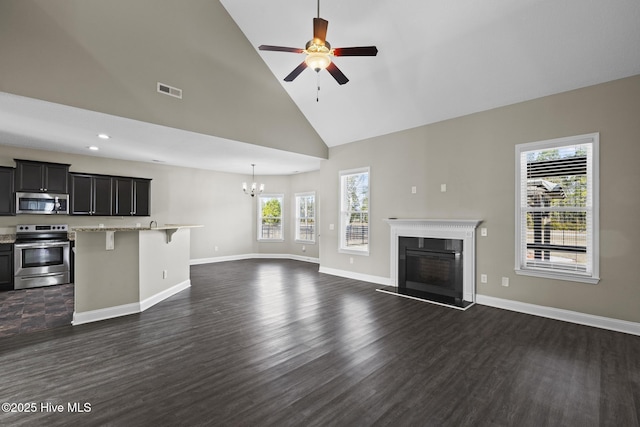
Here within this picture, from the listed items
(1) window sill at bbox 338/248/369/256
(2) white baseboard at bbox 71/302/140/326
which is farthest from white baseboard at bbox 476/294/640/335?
(2) white baseboard at bbox 71/302/140/326

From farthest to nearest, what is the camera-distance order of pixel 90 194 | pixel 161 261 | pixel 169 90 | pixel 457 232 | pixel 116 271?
pixel 90 194 → pixel 457 232 → pixel 161 261 → pixel 169 90 → pixel 116 271

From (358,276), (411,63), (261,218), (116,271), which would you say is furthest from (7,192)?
(411,63)

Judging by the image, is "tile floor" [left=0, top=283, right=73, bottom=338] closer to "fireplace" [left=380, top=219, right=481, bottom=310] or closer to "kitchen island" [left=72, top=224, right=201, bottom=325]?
"kitchen island" [left=72, top=224, right=201, bottom=325]

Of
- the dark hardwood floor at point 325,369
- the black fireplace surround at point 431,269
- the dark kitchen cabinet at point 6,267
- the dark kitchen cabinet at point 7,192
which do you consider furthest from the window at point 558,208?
the dark kitchen cabinet at point 7,192

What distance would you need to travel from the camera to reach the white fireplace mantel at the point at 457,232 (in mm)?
4672

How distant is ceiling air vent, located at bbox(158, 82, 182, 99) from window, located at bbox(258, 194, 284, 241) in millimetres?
5307

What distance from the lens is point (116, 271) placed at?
3914 millimetres

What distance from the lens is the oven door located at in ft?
17.7

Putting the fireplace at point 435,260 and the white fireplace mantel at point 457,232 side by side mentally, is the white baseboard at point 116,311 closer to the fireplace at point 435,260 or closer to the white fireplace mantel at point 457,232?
the fireplace at point 435,260

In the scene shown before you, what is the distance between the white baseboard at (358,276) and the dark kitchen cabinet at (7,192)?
6.27 metres

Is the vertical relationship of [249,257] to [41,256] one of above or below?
below

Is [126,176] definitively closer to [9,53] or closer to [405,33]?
[9,53]

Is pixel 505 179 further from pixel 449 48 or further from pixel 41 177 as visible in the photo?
pixel 41 177

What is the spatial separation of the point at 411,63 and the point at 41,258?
757 centimetres
